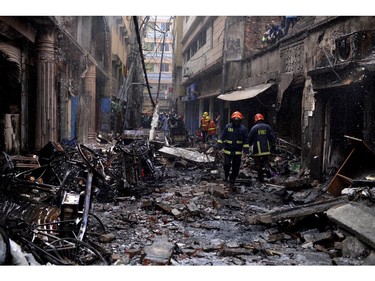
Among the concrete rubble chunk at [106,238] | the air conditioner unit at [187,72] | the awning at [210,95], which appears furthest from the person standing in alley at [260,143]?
the air conditioner unit at [187,72]

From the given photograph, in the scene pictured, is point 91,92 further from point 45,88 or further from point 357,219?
point 357,219

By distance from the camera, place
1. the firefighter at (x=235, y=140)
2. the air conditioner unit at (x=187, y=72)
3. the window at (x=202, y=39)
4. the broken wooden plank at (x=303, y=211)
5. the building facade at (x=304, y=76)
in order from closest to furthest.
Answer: the broken wooden plank at (x=303, y=211)
the building facade at (x=304, y=76)
the firefighter at (x=235, y=140)
the window at (x=202, y=39)
the air conditioner unit at (x=187, y=72)

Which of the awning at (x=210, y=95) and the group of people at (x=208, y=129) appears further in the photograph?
the awning at (x=210, y=95)

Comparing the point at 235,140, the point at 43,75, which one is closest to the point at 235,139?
the point at 235,140

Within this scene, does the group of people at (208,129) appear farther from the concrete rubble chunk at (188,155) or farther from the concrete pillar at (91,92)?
the concrete pillar at (91,92)

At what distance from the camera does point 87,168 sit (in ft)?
13.8

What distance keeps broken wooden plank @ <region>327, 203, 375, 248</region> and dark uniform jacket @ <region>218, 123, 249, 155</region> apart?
3.09 m

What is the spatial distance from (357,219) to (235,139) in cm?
346

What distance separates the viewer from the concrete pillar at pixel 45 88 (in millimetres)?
6238

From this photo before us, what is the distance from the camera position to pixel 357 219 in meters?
3.53

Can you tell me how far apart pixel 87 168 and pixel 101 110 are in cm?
712

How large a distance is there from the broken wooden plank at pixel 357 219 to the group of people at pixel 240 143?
9.76ft

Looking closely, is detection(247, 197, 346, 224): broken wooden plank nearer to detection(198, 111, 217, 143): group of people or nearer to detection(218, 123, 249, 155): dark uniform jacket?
detection(218, 123, 249, 155): dark uniform jacket

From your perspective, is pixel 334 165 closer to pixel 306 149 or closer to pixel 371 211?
pixel 306 149
